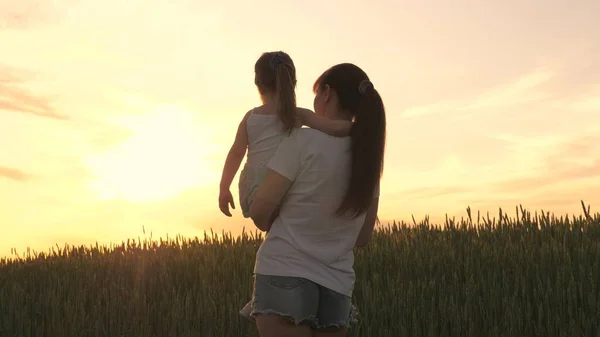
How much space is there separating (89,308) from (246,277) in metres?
2.11

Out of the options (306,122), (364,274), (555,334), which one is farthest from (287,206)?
(364,274)

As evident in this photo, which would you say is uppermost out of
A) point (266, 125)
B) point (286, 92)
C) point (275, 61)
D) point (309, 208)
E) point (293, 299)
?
point (275, 61)

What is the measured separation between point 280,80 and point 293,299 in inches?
50.5

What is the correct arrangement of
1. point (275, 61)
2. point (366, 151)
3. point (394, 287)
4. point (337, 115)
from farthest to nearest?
point (394, 287) → point (275, 61) → point (337, 115) → point (366, 151)

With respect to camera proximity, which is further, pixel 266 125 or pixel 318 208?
pixel 266 125

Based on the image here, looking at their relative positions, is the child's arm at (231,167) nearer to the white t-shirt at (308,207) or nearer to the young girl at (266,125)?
the young girl at (266,125)

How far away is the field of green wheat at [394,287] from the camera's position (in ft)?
25.6

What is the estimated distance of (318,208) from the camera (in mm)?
3580

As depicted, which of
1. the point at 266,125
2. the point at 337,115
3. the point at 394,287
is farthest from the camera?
the point at 394,287

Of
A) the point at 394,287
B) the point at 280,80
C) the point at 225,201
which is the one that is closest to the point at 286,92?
the point at 280,80

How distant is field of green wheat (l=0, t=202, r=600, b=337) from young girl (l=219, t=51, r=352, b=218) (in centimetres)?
373

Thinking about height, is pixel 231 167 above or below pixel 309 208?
above

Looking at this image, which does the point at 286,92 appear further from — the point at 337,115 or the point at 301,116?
the point at 337,115

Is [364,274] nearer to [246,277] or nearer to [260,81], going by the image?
[246,277]
